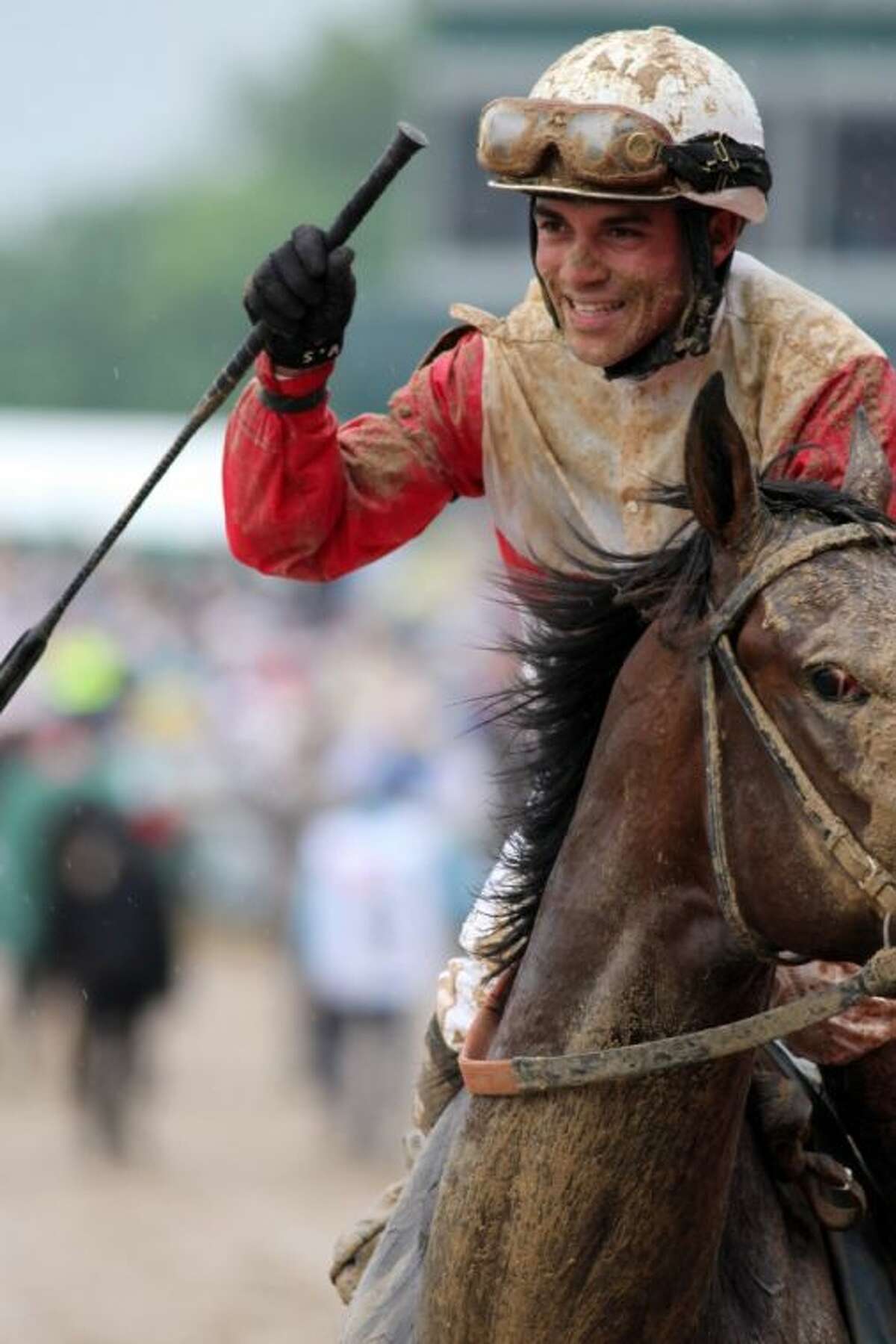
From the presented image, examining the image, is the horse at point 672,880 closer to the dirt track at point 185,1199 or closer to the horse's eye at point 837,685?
the horse's eye at point 837,685

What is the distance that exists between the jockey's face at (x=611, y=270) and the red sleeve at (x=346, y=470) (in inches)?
14.6

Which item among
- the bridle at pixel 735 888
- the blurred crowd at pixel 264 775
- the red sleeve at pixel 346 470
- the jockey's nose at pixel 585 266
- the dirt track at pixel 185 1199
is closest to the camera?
the bridle at pixel 735 888

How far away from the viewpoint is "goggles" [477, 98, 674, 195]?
405cm

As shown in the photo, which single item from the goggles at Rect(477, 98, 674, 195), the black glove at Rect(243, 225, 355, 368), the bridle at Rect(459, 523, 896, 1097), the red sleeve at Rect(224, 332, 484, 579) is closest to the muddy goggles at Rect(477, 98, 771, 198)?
the goggles at Rect(477, 98, 674, 195)

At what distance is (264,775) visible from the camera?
17.5 metres

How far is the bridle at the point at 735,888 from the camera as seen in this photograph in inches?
134

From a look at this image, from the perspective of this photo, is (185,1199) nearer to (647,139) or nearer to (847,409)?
(847,409)

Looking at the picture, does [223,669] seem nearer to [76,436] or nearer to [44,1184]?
[76,436]

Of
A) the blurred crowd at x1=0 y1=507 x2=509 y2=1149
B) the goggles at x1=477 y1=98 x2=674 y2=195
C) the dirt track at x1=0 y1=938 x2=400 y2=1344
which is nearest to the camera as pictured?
the goggles at x1=477 y1=98 x2=674 y2=195

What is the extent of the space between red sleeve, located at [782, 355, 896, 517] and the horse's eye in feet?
2.47

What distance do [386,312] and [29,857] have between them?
1488 cm

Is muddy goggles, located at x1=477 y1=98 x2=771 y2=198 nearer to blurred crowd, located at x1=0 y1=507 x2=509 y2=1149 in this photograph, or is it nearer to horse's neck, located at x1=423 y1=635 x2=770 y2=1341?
horse's neck, located at x1=423 y1=635 x2=770 y2=1341

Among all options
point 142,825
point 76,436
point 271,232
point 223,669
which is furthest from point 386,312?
point 271,232

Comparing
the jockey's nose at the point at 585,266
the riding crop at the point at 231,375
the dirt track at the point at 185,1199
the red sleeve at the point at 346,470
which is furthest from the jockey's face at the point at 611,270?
the dirt track at the point at 185,1199
